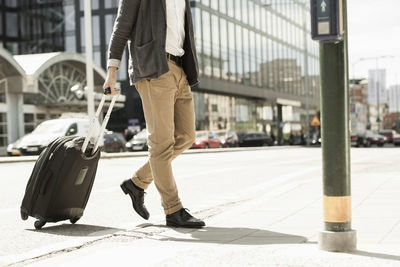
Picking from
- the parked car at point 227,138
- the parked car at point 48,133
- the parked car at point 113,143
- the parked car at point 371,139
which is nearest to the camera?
the parked car at point 48,133

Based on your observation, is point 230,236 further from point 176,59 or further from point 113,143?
point 113,143

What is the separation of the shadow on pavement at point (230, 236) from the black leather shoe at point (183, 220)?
60 millimetres

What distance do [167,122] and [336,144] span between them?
1664mm

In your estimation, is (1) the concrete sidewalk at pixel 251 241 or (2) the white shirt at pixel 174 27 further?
(2) the white shirt at pixel 174 27

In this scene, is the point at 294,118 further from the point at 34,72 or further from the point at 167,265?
the point at 167,265

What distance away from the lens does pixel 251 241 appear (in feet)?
14.3

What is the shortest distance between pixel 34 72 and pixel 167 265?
35.7 meters

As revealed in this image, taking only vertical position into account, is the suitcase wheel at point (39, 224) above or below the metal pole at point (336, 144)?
below

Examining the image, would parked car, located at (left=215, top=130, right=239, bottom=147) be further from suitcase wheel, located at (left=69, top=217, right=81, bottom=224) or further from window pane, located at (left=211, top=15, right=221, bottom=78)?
suitcase wheel, located at (left=69, top=217, right=81, bottom=224)

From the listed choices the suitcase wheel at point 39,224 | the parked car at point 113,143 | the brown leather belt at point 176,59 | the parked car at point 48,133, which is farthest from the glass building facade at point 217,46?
the brown leather belt at point 176,59

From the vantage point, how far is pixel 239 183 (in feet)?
35.1

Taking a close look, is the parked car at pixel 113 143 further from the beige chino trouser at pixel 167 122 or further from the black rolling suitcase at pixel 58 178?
the beige chino trouser at pixel 167 122

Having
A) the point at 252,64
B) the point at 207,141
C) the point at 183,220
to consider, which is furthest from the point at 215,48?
the point at 183,220

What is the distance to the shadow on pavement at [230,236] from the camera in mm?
4344
